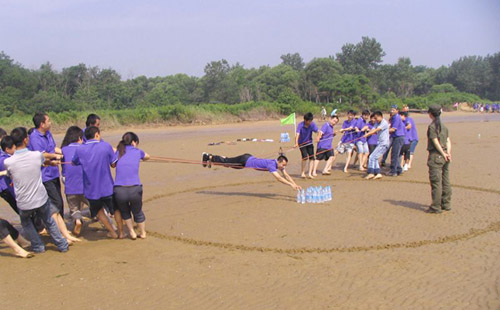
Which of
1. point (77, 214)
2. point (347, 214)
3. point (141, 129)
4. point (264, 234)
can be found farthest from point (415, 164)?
point (141, 129)

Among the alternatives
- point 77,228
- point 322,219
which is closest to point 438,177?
point 322,219

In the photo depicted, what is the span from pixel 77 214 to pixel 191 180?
649 centimetres

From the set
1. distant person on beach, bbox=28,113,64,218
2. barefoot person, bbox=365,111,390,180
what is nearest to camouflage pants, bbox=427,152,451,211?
barefoot person, bbox=365,111,390,180

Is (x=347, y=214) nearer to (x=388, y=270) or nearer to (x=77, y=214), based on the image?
(x=388, y=270)

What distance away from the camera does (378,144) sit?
14172 millimetres

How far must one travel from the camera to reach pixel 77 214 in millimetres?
8797

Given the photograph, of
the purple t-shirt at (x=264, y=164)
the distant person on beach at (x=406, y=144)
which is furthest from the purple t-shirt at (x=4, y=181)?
the distant person on beach at (x=406, y=144)

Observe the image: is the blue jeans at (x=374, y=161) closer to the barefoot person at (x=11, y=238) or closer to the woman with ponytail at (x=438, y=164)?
the woman with ponytail at (x=438, y=164)

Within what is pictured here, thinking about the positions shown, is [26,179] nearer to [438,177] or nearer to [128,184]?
[128,184]

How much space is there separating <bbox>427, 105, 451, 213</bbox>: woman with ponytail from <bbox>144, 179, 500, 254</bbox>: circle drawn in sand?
0.34 m

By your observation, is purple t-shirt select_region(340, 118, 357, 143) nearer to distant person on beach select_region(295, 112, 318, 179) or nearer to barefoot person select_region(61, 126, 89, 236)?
distant person on beach select_region(295, 112, 318, 179)

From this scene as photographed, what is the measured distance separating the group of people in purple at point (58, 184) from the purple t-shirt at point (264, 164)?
350 cm

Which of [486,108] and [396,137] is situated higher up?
[486,108]

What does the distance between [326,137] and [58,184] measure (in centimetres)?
879
